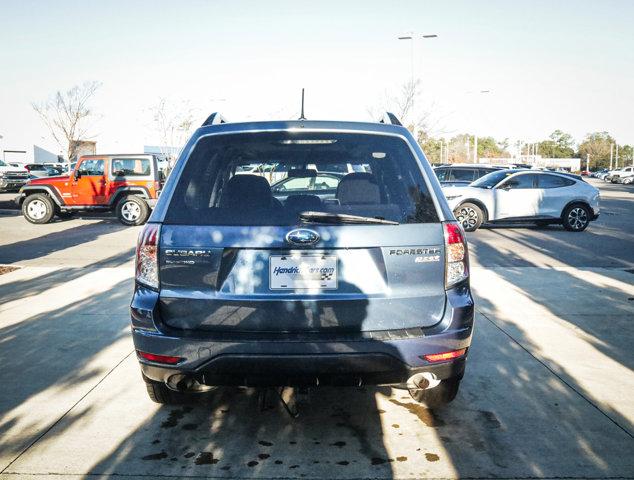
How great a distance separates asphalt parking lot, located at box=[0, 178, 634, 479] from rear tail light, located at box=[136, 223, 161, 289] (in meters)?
0.95

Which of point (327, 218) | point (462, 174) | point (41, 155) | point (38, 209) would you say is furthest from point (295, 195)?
point (41, 155)

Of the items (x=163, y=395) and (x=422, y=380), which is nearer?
(x=422, y=380)

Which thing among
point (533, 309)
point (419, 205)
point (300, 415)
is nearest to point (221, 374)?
point (300, 415)

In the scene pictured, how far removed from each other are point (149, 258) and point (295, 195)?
867 millimetres

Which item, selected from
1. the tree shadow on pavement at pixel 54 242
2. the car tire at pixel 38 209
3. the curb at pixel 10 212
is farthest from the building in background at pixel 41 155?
the tree shadow on pavement at pixel 54 242

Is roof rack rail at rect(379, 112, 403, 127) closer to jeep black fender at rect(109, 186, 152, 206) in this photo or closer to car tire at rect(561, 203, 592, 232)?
car tire at rect(561, 203, 592, 232)

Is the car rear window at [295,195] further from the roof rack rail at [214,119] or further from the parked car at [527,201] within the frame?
the parked car at [527,201]

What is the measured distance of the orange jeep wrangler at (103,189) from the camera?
1597cm

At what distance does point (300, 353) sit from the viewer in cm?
287

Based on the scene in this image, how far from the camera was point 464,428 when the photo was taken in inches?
136

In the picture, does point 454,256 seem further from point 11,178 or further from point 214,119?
point 11,178

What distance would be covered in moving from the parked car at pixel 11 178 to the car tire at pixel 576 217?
2646 centimetres

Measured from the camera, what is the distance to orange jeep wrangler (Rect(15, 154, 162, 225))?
16.0m

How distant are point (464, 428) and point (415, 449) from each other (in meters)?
0.43
